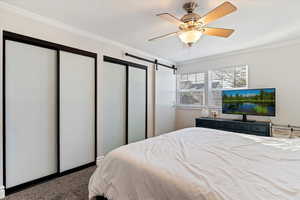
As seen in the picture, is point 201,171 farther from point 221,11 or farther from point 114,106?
point 114,106

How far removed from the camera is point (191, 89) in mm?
4555

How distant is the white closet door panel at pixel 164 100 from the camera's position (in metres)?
4.16

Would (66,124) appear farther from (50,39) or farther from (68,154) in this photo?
(50,39)

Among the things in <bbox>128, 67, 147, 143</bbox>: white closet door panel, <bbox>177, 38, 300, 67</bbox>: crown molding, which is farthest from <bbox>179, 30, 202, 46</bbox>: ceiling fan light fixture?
<bbox>177, 38, 300, 67</bbox>: crown molding

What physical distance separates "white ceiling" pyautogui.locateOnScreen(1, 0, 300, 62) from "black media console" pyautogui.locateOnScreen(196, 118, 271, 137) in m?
1.66

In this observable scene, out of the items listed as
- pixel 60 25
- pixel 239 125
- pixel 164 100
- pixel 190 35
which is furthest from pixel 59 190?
pixel 239 125

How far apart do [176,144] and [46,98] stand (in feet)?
6.65

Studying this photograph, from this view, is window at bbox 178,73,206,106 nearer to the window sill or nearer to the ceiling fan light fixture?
the window sill

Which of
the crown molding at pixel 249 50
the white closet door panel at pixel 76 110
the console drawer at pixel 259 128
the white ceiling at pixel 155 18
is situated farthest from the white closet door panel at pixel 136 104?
the console drawer at pixel 259 128

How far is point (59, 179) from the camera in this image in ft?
7.68

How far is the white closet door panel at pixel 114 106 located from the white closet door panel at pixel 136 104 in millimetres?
161

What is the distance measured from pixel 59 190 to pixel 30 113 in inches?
44.8

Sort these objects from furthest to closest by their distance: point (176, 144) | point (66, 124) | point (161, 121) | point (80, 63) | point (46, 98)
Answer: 1. point (161, 121)
2. point (80, 63)
3. point (66, 124)
4. point (46, 98)
5. point (176, 144)

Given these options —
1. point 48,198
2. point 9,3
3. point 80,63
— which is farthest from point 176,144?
point 9,3
